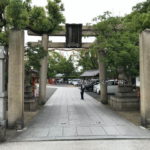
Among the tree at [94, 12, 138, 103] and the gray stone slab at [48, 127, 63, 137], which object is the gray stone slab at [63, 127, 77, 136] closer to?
the gray stone slab at [48, 127, 63, 137]

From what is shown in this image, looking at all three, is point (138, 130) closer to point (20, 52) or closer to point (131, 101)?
point (20, 52)

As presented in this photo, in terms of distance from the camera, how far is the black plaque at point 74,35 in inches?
823

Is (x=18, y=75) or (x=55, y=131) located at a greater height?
(x=18, y=75)

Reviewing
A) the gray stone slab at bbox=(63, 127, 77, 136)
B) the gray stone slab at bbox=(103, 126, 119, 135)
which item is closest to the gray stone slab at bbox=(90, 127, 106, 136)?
the gray stone slab at bbox=(103, 126, 119, 135)

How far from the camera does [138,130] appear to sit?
403 inches

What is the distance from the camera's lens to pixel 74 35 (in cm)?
2112

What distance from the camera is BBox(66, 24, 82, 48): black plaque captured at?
20906 mm

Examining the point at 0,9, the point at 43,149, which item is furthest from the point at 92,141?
the point at 0,9

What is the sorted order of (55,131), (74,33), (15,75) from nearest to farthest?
(55,131) → (15,75) → (74,33)

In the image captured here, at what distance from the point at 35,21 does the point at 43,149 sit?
9.69 metres

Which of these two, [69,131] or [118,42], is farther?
[118,42]

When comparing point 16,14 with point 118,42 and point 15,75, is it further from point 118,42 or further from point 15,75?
point 118,42

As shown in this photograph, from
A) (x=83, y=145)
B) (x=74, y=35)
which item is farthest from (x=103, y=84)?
(x=83, y=145)

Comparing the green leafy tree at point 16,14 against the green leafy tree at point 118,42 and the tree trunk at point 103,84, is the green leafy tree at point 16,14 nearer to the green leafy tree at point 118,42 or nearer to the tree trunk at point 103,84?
the green leafy tree at point 118,42
